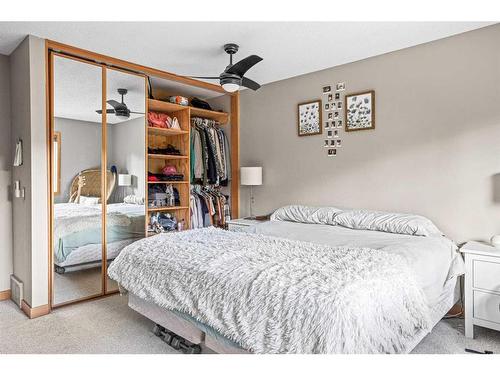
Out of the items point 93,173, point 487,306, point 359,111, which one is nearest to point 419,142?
point 359,111

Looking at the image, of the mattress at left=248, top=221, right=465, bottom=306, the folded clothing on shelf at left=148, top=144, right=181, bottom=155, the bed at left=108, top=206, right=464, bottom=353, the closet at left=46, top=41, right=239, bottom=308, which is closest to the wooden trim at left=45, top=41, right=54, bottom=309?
the closet at left=46, top=41, right=239, bottom=308

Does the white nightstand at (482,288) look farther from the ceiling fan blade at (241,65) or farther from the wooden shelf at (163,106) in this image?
the wooden shelf at (163,106)

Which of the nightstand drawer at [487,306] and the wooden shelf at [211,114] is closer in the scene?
the nightstand drawer at [487,306]

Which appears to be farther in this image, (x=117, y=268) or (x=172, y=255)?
(x=117, y=268)

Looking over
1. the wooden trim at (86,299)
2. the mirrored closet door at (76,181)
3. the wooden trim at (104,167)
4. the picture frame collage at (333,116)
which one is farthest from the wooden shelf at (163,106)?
the wooden trim at (86,299)

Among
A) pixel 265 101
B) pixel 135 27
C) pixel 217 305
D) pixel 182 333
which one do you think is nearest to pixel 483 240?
pixel 217 305

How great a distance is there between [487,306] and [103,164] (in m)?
3.41

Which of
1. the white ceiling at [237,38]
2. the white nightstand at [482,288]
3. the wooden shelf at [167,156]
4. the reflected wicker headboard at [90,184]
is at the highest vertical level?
the white ceiling at [237,38]

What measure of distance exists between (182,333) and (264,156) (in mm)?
2578

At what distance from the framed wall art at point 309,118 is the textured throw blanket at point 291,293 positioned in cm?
176

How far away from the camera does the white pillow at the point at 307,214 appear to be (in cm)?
336

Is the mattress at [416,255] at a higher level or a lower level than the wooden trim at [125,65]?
lower

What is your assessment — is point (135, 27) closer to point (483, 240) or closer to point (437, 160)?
point (437, 160)

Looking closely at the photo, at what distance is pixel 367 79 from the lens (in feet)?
11.0
